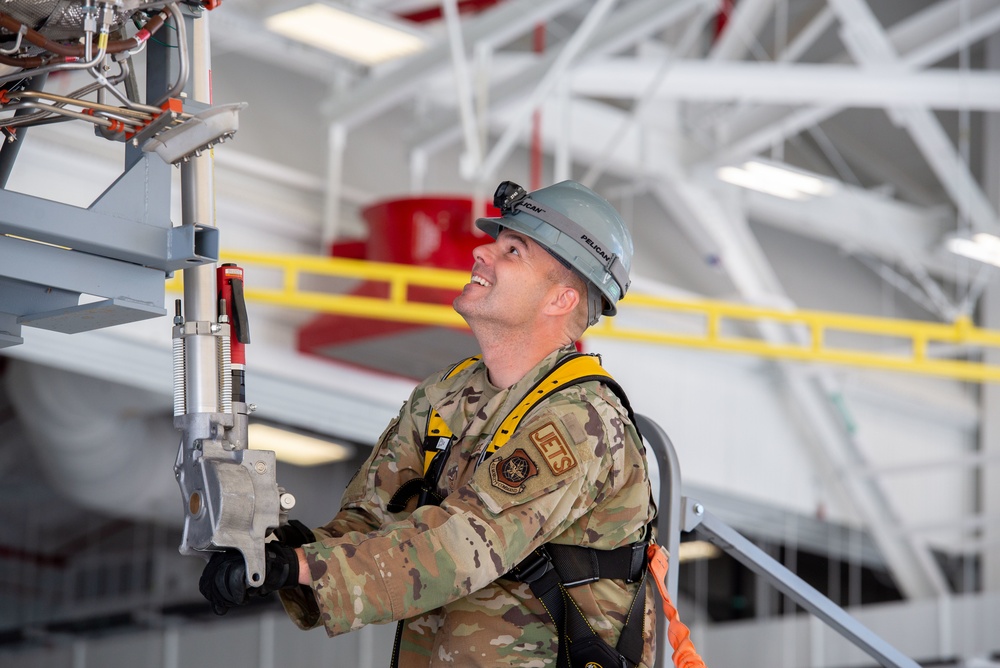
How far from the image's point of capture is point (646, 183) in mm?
14328

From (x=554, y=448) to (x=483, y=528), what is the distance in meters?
0.26

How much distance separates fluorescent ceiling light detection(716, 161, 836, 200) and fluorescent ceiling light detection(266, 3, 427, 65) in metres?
3.63

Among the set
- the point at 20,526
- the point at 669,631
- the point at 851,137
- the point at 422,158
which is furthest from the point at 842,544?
the point at 669,631

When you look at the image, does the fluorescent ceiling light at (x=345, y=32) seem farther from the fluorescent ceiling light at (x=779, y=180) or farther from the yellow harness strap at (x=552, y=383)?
the yellow harness strap at (x=552, y=383)

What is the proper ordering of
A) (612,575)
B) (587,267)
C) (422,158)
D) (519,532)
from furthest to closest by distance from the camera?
(422,158)
(587,267)
(612,575)
(519,532)

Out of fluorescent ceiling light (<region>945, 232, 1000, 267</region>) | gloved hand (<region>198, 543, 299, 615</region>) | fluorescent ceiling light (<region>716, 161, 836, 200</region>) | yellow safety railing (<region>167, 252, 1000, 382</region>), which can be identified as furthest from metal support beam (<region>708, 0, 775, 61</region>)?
gloved hand (<region>198, 543, 299, 615</region>)

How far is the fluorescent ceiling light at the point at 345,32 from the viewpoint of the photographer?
367 inches

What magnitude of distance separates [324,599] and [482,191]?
8.33m

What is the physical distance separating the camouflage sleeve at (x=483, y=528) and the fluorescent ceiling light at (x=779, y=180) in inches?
345

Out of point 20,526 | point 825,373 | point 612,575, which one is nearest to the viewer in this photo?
point 612,575

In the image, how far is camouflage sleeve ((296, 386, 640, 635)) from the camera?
2.90m

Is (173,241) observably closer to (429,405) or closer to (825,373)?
(429,405)

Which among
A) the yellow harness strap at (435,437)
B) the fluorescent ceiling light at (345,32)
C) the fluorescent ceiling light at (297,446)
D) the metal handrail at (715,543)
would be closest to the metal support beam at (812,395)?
the fluorescent ceiling light at (297,446)

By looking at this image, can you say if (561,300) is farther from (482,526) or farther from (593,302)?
(482,526)
